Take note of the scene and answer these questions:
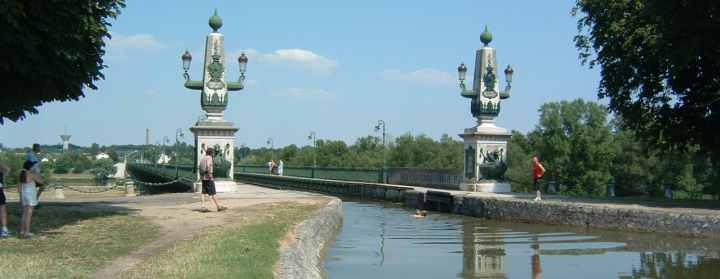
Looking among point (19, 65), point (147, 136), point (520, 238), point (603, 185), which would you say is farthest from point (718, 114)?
point (147, 136)

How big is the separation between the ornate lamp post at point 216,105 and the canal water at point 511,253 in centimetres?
686

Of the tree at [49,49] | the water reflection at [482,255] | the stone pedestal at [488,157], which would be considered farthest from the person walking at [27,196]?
the stone pedestal at [488,157]

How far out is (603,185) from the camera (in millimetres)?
77375

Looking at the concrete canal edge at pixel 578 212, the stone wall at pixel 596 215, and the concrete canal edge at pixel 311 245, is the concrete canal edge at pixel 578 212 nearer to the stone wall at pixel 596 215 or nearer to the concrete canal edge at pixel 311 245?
the stone wall at pixel 596 215

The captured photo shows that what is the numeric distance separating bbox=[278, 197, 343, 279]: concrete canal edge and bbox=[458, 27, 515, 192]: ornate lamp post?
9.84m

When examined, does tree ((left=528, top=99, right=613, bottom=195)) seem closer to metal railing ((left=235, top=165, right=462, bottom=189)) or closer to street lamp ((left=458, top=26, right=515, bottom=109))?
metal railing ((left=235, top=165, right=462, bottom=189))

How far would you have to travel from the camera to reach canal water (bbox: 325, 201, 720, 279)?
12672 mm

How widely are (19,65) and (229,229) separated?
440 cm

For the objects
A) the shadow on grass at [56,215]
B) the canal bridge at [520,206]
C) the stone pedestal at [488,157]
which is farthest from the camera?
the stone pedestal at [488,157]

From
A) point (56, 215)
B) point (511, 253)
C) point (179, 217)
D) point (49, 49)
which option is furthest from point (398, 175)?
point (49, 49)

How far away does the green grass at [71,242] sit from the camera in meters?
8.94

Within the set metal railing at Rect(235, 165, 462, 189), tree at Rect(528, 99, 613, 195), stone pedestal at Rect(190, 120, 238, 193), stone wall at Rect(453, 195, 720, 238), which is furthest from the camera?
tree at Rect(528, 99, 613, 195)

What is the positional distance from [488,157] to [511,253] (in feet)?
49.4

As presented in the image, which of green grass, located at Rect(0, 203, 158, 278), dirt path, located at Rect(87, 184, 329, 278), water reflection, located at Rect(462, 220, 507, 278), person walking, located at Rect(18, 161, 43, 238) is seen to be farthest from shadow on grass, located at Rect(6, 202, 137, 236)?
water reflection, located at Rect(462, 220, 507, 278)
